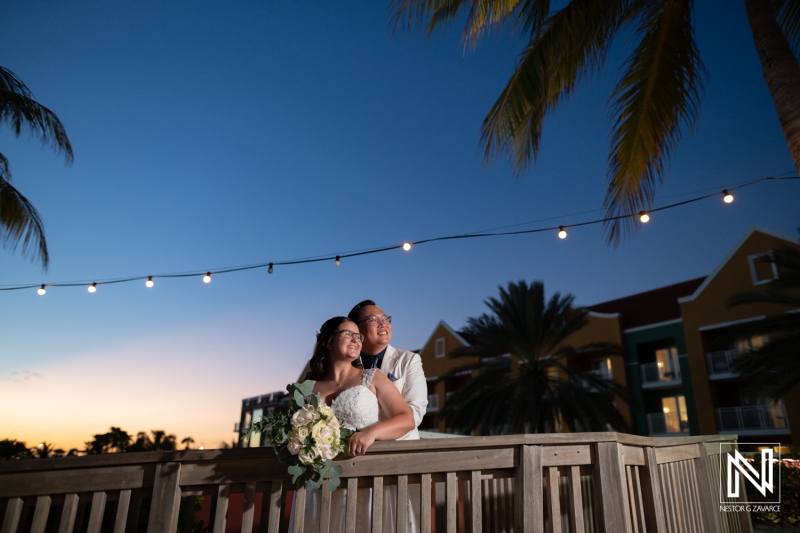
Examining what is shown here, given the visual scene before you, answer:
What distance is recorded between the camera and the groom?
11.8 ft

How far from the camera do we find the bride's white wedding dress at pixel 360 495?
2621 mm

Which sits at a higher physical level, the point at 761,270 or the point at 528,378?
the point at 761,270

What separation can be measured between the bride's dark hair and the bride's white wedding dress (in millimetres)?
374

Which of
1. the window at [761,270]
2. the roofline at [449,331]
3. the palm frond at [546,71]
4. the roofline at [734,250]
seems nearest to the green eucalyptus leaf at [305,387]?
the palm frond at [546,71]

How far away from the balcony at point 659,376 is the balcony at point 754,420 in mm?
2300

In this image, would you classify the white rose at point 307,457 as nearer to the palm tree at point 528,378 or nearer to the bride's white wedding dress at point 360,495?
the bride's white wedding dress at point 360,495

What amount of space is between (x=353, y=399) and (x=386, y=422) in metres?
0.24

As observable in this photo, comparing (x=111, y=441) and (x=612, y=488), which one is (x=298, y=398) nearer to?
(x=612, y=488)

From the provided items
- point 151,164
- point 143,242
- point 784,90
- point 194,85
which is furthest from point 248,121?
point 784,90

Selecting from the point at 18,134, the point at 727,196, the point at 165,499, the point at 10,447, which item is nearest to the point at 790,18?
the point at 727,196

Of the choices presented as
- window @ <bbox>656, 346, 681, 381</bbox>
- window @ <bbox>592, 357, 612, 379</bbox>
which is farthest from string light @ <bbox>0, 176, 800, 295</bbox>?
window @ <bbox>592, 357, 612, 379</bbox>

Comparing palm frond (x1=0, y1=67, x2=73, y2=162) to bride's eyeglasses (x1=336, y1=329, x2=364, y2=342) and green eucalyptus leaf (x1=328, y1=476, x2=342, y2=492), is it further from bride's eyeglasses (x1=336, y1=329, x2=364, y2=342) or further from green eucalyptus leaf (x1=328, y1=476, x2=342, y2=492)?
green eucalyptus leaf (x1=328, y1=476, x2=342, y2=492)

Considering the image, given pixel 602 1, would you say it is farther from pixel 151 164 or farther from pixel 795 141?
pixel 151 164

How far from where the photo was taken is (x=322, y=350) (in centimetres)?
336
